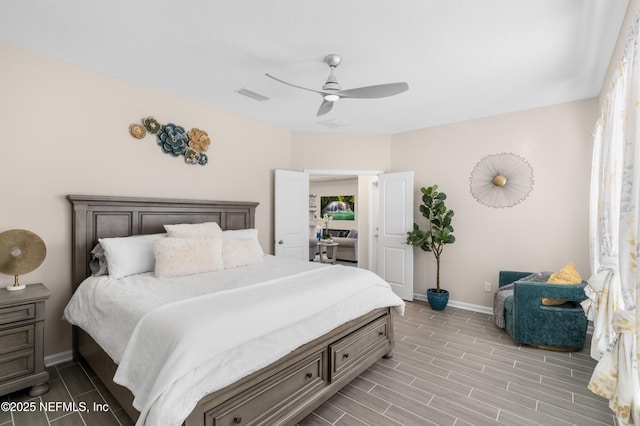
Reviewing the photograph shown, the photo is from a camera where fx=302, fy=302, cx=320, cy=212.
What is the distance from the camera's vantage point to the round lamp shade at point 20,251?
238cm

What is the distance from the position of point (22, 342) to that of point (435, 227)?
461 cm

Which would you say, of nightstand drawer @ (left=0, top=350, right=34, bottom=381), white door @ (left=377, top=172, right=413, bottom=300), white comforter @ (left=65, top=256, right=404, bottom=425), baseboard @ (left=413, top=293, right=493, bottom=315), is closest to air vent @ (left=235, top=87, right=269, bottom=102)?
white comforter @ (left=65, top=256, right=404, bottom=425)

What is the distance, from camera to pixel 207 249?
2.87 metres

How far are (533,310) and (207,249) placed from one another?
3365 mm

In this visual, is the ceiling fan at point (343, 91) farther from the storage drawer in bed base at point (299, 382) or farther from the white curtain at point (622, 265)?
the storage drawer in bed base at point (299, 382)

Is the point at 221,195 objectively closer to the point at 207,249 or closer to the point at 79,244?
the point at 207,249

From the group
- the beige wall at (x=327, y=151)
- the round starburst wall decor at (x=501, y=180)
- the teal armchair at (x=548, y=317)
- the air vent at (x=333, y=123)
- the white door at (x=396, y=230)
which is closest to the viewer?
the teal armchair at (x=548, y=317)

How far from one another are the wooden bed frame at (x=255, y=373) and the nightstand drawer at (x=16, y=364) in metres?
0.36

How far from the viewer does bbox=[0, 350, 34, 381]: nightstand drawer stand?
7.12ft

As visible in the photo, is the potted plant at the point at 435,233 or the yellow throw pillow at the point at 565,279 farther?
the potted plant at the point at 435,233

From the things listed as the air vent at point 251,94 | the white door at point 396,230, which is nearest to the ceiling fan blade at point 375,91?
the air vent at point 251,94

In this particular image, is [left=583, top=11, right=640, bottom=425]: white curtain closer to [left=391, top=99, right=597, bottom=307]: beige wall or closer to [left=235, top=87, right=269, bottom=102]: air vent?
[left=391, top=99, right=597, bottom=307]: beige wall

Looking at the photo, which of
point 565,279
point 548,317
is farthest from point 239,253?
point 565,279

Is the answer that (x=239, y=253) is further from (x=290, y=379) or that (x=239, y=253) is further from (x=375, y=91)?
(x=375, y=91)
